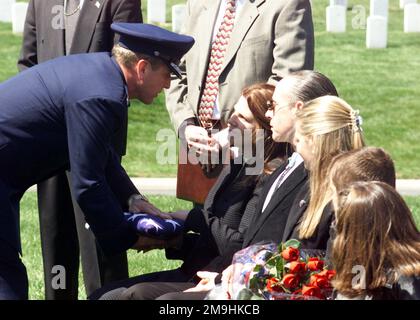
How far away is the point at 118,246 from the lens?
5383 millimetres

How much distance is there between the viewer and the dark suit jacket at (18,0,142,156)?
667 cm

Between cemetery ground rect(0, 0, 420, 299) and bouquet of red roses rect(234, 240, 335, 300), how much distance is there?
9.14 ft

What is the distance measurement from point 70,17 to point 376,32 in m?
14.8

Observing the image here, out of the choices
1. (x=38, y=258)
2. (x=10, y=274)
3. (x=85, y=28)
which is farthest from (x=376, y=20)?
(x=10, y=274)

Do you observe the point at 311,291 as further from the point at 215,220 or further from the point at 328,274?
the point at 215,220

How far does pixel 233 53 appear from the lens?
21.1 ft

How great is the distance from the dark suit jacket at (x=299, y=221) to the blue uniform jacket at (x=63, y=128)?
757 millimetres

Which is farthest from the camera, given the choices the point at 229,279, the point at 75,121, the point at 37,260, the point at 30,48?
the point at 37,260

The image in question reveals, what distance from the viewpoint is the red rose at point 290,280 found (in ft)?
14.9

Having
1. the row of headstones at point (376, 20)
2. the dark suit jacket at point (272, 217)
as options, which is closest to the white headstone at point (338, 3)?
the row of headstones at point (376, 20)

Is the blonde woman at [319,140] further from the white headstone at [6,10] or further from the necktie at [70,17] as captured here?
the white headstone at [6,10]

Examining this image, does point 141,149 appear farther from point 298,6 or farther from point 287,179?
point 287,179

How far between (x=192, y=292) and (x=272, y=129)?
2.85 ft

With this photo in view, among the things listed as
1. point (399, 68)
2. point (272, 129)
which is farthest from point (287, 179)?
point (399, 68)
